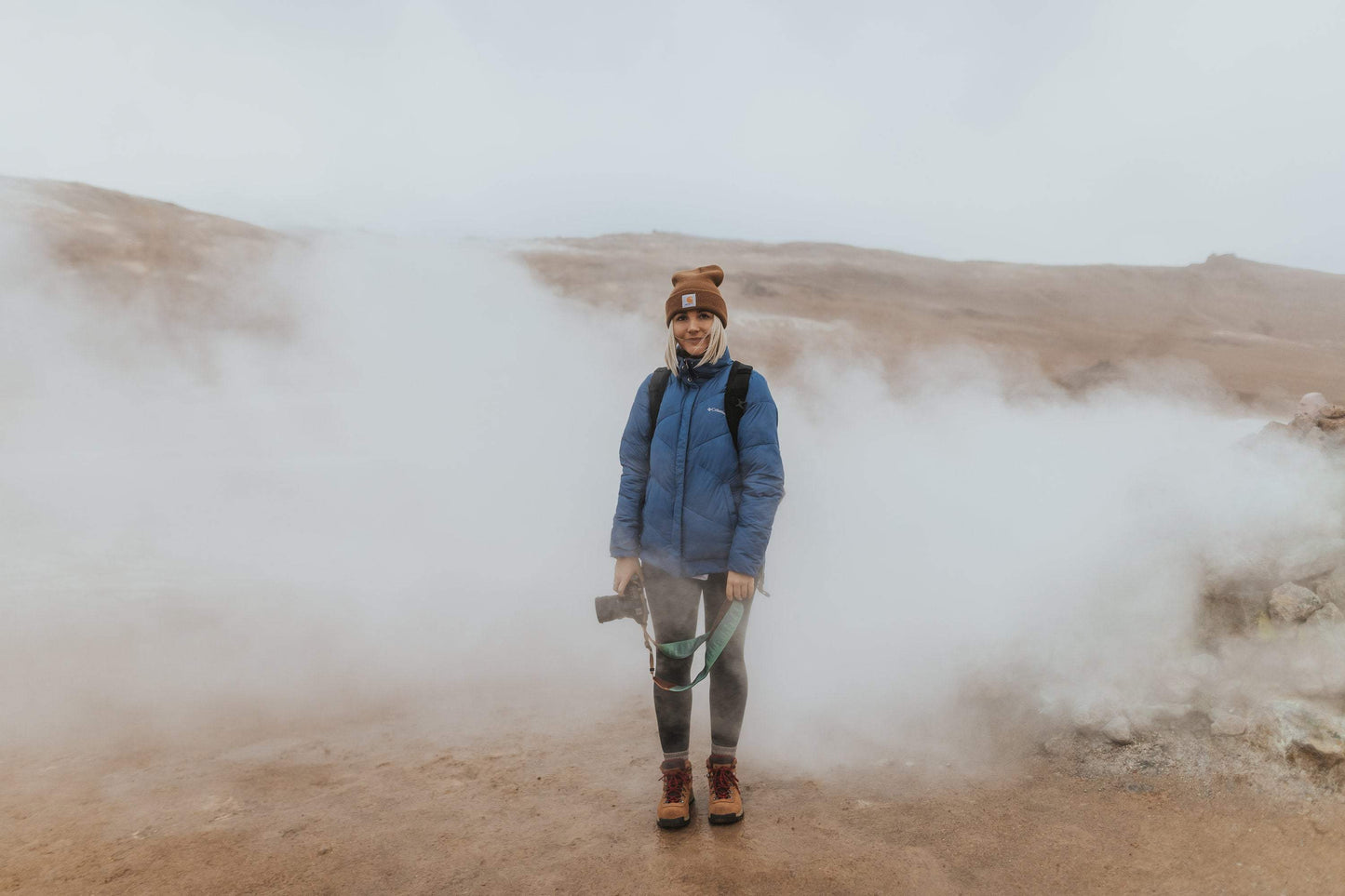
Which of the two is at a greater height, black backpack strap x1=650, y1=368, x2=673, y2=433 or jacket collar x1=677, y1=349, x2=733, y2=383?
jacket collar x1=677, y1=349, x2=733, y2=383

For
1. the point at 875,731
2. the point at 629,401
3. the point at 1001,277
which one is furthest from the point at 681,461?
the point at 1001,277

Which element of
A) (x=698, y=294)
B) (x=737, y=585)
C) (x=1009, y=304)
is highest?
(x=1009, y=304)

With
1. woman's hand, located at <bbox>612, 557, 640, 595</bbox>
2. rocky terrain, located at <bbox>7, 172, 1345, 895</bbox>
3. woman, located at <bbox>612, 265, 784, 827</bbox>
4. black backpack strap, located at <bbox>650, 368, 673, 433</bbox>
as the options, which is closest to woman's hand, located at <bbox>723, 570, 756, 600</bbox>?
woman, located at <bbox>612, 265, 784, 827</bbox>

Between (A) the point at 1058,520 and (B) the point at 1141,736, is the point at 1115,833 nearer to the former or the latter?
(B) the point at 1141,736

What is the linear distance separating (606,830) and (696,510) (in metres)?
0.94

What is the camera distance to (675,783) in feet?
7.49

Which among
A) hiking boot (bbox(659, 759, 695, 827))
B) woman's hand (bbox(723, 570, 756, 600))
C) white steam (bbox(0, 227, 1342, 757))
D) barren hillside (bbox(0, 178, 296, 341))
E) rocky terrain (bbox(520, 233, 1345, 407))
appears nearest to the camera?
woman's hand (bbox(723, 570, 756, 600))

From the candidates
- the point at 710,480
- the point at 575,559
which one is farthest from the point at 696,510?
the point at 575,559

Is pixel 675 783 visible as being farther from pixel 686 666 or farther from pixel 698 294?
pixel 698 294

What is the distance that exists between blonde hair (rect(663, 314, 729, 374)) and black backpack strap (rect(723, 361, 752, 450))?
7 centimetres

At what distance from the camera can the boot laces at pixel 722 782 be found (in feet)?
7.48

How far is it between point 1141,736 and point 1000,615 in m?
0.73

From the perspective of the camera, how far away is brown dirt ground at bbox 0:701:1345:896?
6.61 ft

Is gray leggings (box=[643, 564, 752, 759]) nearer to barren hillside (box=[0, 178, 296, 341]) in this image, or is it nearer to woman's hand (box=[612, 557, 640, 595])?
woman's hand (box=[612, 557, 640, 595])
